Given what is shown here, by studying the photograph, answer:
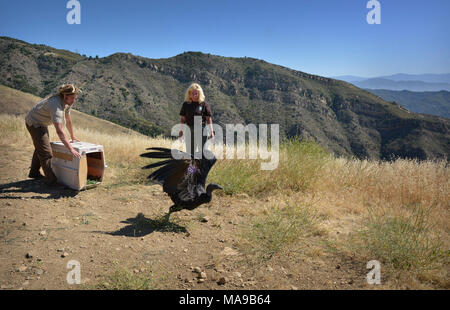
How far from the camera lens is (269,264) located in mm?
3000

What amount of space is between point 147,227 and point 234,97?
326ft

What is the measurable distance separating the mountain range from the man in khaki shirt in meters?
55.3

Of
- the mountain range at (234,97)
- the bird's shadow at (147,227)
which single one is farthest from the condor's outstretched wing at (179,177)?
the mountain range at (234,97)

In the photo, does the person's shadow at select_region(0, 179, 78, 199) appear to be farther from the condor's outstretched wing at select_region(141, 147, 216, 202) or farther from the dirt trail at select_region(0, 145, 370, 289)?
the condor's outstretched wing at select_region(141, 147, 216, 202)

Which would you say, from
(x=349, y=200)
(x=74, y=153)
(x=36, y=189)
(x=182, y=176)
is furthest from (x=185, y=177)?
(x=349, y=200)

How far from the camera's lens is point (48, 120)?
462 cm

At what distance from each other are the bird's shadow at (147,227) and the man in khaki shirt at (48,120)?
159 cm

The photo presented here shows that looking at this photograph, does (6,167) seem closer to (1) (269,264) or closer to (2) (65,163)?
(2) (65,163)

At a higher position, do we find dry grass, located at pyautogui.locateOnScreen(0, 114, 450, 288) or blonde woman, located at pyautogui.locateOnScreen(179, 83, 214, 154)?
blonde woman, located at pyautogui.locateOnScreen(179, 83, 214, 154)

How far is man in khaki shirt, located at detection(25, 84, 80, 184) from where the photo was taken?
4.24 metres

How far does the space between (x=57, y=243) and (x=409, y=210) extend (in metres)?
5.34

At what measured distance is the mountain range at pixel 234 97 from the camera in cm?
7381

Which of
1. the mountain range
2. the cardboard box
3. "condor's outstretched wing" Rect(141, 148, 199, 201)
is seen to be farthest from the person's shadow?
the mountain range
